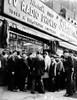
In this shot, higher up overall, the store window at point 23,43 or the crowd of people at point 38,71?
the store window at point 23,43

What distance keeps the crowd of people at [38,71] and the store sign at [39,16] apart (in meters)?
2.71

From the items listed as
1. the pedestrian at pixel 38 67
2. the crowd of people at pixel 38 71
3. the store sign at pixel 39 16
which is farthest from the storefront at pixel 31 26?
the pedestrian at pixel 38 67

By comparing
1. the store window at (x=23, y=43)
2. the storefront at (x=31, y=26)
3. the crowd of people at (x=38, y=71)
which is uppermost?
the storefront at (x=31, y=26)

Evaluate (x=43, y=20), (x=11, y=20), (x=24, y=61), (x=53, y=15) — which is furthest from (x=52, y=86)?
(x=53, y=15)

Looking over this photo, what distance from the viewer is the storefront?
11.4m

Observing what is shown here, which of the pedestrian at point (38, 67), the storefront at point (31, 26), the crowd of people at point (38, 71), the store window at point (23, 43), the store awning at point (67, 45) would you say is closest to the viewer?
the crowd of people at point (38, 71)

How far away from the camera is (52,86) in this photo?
10.2m

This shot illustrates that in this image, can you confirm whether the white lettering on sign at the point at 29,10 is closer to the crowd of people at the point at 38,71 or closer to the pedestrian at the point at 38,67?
the crowd of people at the point at 38,71

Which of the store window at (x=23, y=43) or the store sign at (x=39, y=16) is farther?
the store window at (x=23, y=43)

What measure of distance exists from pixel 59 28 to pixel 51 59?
818 cm

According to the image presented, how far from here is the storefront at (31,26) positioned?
11.4m

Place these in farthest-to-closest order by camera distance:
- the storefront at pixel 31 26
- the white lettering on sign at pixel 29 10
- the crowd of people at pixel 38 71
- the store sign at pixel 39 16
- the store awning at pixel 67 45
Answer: the store awning at pixel 67 45
the white lettering on sign at pixel 29 10
the store sign at pixel 39 16
the storefront at pixel 31 26
the crowd of people at pixel 38 71

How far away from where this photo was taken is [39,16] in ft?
47.1

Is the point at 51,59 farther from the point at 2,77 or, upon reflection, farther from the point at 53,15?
the point at 53,15
